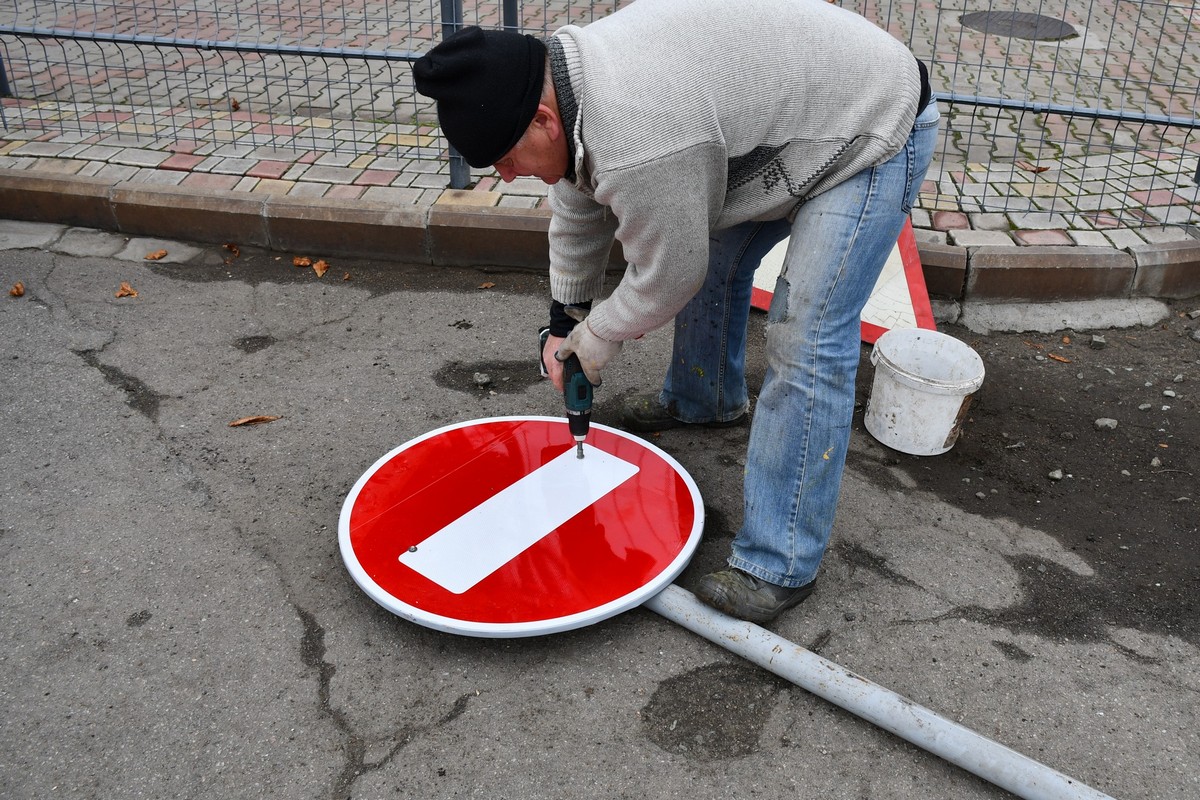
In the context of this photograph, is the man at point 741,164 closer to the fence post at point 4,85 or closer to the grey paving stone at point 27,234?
the grey paving stone at point 27,234

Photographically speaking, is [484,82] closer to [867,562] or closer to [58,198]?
[867,562]

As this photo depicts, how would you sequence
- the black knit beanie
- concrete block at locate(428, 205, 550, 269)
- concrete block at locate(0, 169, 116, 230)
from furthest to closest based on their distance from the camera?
concrete block at locate(0, 169, 116, 230) → concrete block at locate(428, 205, 550, 269) → the black knit beanie

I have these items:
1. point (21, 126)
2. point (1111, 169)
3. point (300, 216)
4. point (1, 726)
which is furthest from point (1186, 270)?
point (21, 126)

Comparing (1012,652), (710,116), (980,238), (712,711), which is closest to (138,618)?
(712,711)

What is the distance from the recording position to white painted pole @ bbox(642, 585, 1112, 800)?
7.28ft

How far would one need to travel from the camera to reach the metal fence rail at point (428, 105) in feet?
16.6

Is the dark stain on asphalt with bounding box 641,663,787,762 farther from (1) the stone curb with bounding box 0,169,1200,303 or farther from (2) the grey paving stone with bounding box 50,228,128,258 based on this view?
(2) the grey paving stone with bounding box 50,228,128,258

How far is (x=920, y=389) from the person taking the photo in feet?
11.1

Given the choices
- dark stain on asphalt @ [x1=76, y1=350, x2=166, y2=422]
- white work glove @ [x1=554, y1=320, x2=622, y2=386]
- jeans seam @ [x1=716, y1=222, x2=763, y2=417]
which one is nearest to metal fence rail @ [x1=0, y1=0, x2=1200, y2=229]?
dark stain on asphalt @ [x1=76, y1=350, x2=166, y2=422]

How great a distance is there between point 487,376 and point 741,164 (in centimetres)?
187

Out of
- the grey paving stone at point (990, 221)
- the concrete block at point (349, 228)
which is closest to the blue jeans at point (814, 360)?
the grey paving stone at point (990, 221)

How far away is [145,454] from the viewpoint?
344 centimetres

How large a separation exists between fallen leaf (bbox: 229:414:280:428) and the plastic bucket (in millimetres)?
2207

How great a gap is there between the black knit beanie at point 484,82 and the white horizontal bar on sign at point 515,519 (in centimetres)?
120
